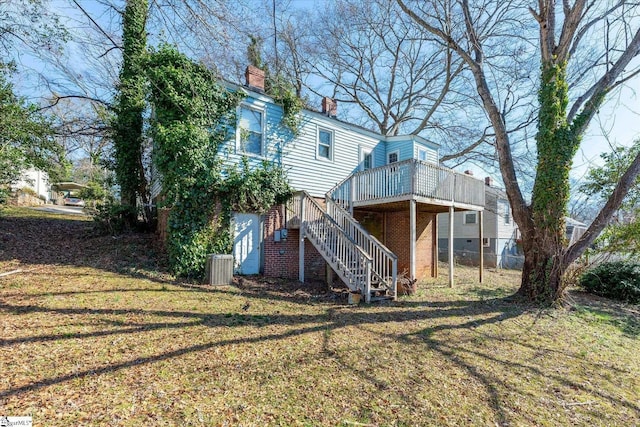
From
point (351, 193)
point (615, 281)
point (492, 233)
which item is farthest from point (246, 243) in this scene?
point (492, 233)

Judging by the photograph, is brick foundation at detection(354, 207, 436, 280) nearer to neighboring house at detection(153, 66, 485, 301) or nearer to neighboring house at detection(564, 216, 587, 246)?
neighboring house at detection(153, 66, 485, 301)

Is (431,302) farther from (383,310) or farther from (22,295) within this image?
(22,295)

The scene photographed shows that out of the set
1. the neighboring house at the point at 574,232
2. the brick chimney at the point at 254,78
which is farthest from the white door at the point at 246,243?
the neighboring house at the point at 574,232

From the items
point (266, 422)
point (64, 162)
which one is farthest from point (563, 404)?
point (64, 162)

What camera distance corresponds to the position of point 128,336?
4500 millimetres

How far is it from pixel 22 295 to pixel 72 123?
9.19m

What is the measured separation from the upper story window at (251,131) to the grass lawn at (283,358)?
4653 millimetres

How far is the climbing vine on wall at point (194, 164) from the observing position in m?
8.38

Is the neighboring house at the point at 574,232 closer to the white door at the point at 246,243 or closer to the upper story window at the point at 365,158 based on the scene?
the upper story window at the point at 365,158

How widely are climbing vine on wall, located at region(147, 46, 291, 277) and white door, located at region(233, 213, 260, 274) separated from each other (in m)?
0.37

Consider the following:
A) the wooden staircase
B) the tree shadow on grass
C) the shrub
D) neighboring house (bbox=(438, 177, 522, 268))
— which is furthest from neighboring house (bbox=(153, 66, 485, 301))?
neighboring house (bbox=(438, 177, 522, 268))

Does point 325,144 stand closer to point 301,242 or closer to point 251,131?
point 251,131

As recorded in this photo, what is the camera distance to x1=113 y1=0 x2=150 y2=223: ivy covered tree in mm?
10649

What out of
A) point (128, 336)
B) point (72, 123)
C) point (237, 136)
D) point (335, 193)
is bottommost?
point (128, 336)
